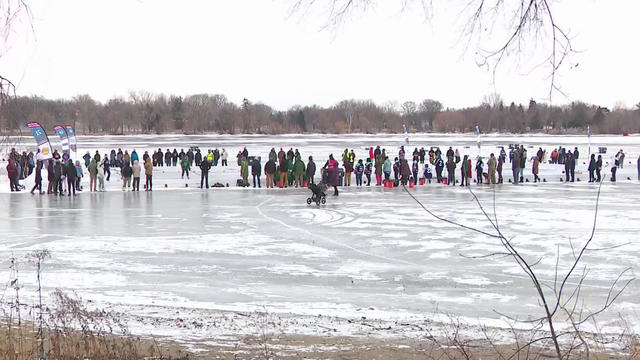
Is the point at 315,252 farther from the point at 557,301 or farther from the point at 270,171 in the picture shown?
the point at 270,171

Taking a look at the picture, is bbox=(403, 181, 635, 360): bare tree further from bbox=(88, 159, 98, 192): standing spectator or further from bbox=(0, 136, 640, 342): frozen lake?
bbox=(88, 159, 98, 192): standing spectator

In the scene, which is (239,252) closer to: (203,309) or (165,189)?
(203,309)

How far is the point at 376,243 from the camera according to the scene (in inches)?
565

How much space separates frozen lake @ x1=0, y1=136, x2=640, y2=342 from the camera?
9398mm

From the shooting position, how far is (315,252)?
13250 millimetres

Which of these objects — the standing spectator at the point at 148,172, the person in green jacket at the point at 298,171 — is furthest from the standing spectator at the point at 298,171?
the standing spectator at the point at 148,172

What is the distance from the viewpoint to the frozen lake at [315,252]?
30.8 ft

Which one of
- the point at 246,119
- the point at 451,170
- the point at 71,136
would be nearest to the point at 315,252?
the point at 451,170

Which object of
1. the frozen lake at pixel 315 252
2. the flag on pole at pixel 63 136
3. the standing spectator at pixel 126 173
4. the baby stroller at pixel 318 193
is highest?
the flag on pole at pixel 63 136

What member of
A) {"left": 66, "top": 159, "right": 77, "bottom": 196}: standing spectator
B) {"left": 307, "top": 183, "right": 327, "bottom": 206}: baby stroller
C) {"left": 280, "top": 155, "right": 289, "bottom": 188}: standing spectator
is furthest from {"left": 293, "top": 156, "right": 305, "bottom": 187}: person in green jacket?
{"left": 66, "top": 159, "right": 77, "bottom": 196}: standing spectator

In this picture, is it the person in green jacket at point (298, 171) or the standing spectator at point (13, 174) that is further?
the person in green jacket at point (298, 171)

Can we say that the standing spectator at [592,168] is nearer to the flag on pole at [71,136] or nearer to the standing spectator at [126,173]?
the standing spectator at [126,173]

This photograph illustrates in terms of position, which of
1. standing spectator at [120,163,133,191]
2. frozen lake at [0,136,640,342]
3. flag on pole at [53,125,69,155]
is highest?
flag on pole at [53,125,69,155]

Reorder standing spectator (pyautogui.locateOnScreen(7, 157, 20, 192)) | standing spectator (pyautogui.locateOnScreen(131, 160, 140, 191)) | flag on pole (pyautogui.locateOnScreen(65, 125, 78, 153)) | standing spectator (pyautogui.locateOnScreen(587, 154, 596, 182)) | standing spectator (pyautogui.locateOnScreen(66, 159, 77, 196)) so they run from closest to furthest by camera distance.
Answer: standing spectator (pyautogui.locateOnScreen(66, 159, 77, 196)) < standing spectator (pyautogui.locateOnScreen(7, 157, 20, 192)) < standing spectator (pyautogui.locateOnScreen(131, 160, 140, 191)) < standing spectator (pyautogui.locateOnScreen(587, 154, 596, 182)) < flag on pole (pyautogui.locateOnScreen(65, 125, 78, 153))
